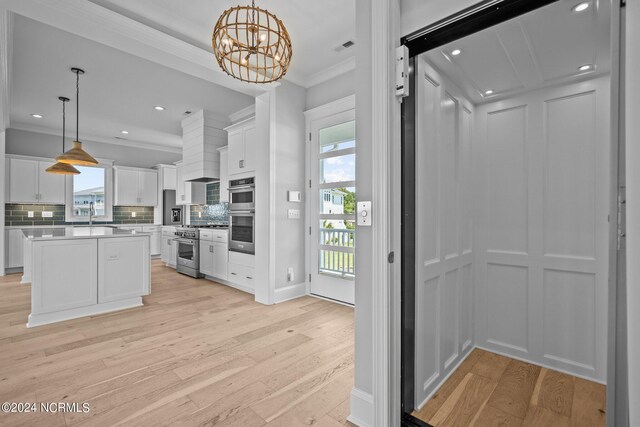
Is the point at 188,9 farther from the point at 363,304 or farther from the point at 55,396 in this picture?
the point at 55,396

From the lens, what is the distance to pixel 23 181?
5.80 metres

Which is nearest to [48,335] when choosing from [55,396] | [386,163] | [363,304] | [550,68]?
[55,396]

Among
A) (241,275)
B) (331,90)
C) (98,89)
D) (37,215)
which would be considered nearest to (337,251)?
(241,275)

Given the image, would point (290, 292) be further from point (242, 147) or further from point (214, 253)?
point (242, 147)

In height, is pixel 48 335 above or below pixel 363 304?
below

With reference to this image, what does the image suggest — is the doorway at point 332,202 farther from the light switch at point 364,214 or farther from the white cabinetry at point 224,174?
the light switch at point 364,214

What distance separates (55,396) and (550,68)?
3.66 meters

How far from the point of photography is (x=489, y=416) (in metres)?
1.68

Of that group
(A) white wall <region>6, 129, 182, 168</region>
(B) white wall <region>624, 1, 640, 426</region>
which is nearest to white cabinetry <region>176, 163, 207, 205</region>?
(A) white wall <region>6, 129, 182, 168</region>

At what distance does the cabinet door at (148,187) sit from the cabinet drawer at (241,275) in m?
4.35

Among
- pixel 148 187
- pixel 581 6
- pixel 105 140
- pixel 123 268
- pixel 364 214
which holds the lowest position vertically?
pixel 123 268

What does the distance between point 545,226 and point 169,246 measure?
20.3 ft

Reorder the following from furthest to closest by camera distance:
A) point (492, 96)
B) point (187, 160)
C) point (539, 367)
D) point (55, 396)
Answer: point (187, 160), point (492, 96), point (539, 367), point (55, 396)

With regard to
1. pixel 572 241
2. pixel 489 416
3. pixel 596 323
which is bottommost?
pixel 489 416
